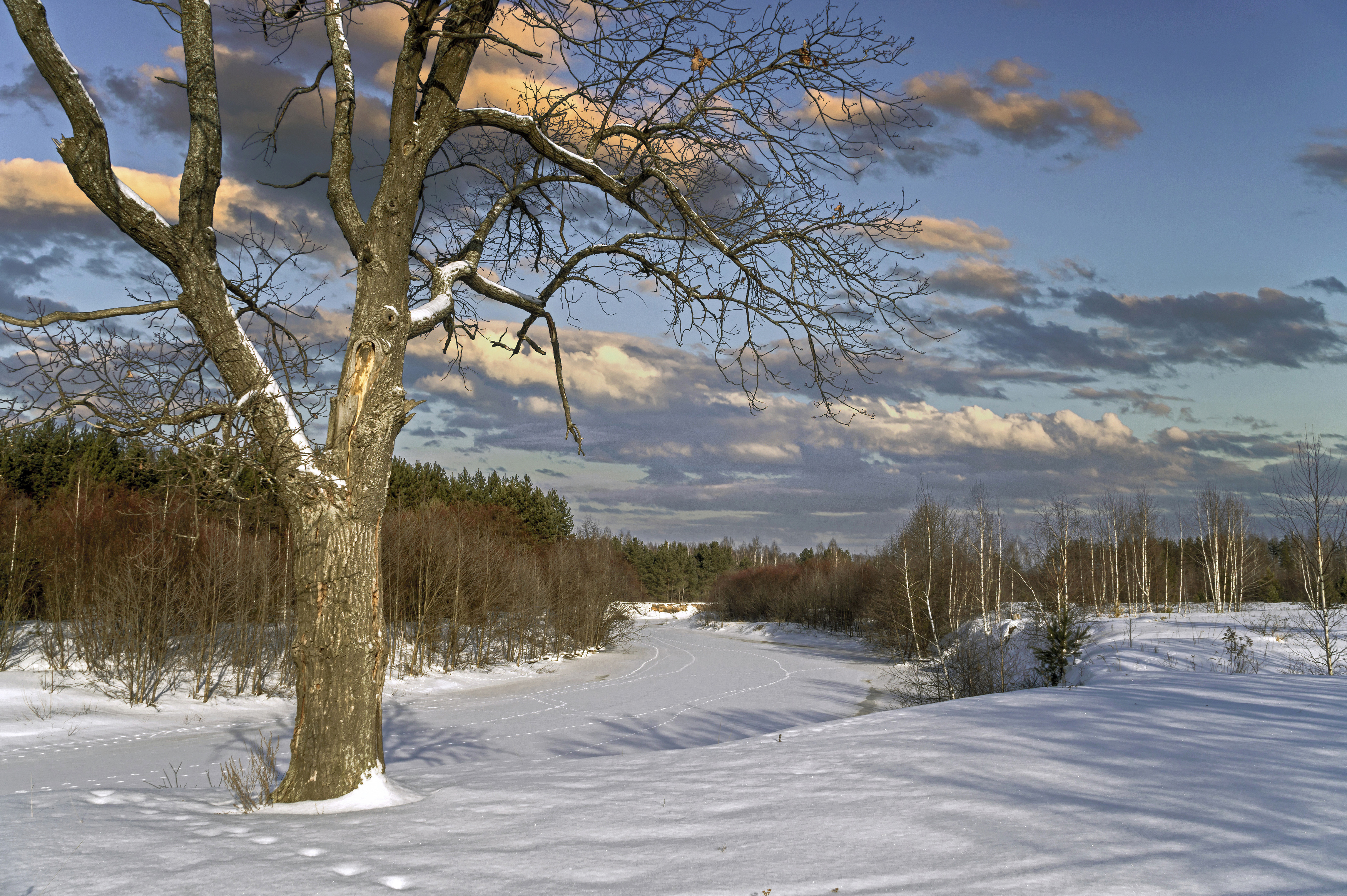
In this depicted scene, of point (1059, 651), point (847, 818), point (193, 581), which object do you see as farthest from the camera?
point (193, 581)

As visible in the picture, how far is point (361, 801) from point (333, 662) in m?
0.97

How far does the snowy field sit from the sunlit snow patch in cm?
15

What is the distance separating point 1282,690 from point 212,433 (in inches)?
426

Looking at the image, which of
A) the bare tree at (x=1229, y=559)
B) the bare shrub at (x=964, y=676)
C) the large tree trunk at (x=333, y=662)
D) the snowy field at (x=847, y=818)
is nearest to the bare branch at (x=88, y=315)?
the large tree trunk at (x=333, y=662)

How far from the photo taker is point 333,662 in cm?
557

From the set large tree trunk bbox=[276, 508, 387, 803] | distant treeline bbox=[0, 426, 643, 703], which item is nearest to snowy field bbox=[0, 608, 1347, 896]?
large tree trunk bbox=[276, 508, 387, 803]

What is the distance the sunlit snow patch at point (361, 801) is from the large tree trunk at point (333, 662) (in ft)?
0.18

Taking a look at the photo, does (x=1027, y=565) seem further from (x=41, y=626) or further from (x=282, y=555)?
(x=41, y=626)

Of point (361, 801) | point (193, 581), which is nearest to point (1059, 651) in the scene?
point (361, 801)

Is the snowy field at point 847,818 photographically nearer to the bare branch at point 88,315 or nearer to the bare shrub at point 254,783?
the bare shrub at point 254,783

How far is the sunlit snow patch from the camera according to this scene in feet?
17.0

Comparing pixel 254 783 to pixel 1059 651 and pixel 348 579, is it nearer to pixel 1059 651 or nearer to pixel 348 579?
pixel 348 579

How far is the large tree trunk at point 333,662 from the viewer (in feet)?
18.0

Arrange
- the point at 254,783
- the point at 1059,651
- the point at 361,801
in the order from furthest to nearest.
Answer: the point at 1059,651 < the point at 254,783 < the point at 361,801
